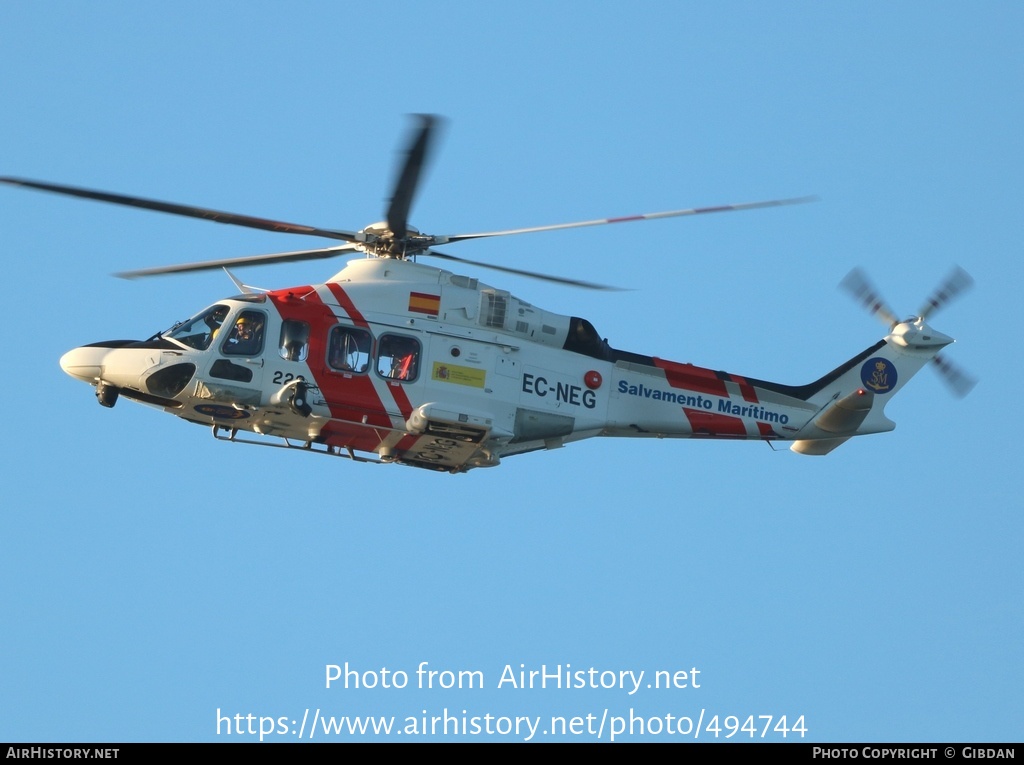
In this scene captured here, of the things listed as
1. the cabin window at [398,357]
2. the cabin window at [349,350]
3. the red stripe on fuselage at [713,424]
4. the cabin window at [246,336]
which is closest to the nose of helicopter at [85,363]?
the cabin window at [246,336]

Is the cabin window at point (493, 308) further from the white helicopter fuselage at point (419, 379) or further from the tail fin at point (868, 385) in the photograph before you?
the tail fin at point (868, 385)

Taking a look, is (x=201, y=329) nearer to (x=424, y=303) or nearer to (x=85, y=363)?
(x=85, y=363)

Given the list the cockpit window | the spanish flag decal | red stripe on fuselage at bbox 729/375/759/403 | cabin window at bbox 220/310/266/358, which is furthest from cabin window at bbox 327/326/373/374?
red stripe on fuselage at bbox 729/375/759/403

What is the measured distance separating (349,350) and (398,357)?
701 mm

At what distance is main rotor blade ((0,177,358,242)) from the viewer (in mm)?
18609

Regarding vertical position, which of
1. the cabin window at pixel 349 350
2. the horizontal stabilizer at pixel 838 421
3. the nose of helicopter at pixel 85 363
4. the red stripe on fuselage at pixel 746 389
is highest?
the red stripe on fuselage at pixel 746 389

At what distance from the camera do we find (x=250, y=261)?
72.3ft

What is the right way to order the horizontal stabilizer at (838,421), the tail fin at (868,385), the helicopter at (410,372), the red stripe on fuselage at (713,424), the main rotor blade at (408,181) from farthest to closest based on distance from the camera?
1. the tail fin at (868,385)
2. the horizontal stabilizer at (838,421)
3. the red stripe on fuselage at (713,424)
4. the helicopter at (410,372)
5. the main rotor blade at (408,181)

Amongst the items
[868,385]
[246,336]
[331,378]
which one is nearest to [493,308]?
[331,378]

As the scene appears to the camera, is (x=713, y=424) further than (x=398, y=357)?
Yes

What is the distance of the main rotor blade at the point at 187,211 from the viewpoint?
61.1 feet

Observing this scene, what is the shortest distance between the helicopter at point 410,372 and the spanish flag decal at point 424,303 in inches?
0.8
